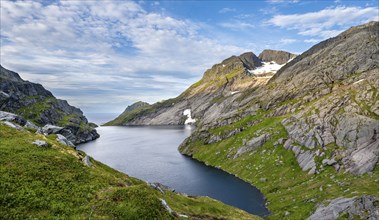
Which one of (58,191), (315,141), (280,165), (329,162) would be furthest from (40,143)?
(315,141)

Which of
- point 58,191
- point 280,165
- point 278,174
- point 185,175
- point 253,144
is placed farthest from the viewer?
point 253,144

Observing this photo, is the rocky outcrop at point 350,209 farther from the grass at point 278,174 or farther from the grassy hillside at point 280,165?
the grass at point 278,174

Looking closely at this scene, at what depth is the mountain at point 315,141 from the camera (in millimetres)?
80188

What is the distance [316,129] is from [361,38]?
103 meters

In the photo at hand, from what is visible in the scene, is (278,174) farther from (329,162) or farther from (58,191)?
(58,191)

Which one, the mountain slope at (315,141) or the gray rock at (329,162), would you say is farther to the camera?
the gray rock at (329,162)

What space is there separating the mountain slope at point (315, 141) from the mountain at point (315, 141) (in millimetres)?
300

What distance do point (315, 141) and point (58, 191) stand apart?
366 ft

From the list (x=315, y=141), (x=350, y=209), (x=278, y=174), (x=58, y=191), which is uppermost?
(x=58, y=191)

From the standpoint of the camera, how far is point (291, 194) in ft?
305

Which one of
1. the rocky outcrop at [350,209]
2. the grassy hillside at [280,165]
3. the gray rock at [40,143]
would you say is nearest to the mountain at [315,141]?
the rocky outcrop at [350,209]

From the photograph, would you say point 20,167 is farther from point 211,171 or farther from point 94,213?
point 211,171

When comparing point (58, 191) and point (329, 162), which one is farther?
point (329, 162)

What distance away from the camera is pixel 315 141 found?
11869 cm
